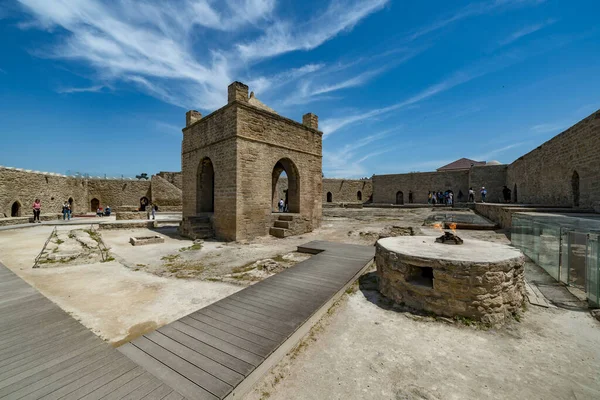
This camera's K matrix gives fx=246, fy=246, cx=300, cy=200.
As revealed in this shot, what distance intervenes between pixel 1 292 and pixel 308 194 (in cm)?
1077

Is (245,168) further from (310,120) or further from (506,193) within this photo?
(506,193)

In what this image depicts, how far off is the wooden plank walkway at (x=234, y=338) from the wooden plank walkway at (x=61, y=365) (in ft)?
0.60

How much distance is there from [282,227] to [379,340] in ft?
27.3

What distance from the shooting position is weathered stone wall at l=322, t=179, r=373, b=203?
1404 inches

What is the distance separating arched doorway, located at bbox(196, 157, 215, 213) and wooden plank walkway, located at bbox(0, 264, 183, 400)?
9369mm

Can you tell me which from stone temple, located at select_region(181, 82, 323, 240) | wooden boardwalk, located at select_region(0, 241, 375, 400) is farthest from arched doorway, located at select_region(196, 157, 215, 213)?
wooden boardwalk, located at select_region(0, 241, 375, 400)

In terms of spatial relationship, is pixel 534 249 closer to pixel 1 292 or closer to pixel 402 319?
pixel 402 319

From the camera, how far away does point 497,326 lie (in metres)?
3.68

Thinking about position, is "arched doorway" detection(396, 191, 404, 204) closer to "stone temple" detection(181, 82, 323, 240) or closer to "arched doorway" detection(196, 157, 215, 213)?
"stone temple" detection(181, 82, 323, 240)

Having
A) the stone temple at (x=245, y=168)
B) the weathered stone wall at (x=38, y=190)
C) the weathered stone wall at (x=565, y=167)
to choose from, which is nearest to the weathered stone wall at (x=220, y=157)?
the stone temple at (x=245, y=168)

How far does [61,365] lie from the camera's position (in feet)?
8.08

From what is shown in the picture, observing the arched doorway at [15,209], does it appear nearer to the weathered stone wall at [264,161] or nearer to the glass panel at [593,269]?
the weathered stone wall at [264,161]

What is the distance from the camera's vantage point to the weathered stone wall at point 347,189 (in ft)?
117

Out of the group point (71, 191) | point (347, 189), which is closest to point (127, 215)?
point (71, 191)
